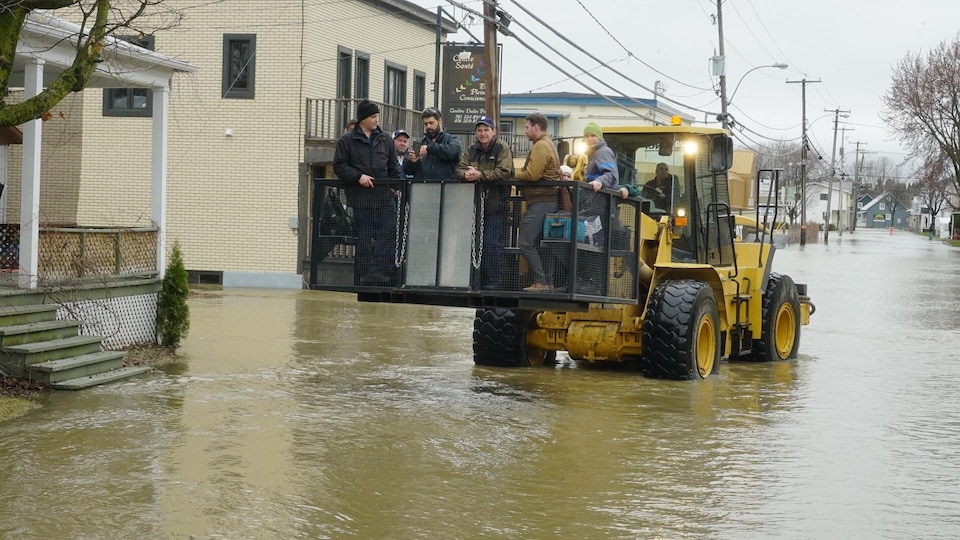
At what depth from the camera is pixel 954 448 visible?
10961mm

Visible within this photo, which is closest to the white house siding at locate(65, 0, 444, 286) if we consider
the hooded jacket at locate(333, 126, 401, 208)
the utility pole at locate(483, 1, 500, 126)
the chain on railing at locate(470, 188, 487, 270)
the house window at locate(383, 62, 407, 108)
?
the house window at locate(383, 62, 407, 108)

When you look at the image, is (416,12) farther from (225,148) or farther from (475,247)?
(475,247)

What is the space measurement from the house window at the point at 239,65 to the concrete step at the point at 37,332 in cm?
1552

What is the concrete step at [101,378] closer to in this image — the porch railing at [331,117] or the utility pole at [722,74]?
the porch railing at [331,117]

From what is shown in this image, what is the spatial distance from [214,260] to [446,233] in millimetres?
17239

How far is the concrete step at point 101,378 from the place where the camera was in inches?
498

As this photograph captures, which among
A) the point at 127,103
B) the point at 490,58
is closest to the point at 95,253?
the point at 490,58

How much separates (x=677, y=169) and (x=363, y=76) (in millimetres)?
17256

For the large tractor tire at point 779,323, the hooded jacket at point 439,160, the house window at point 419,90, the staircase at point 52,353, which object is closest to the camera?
the staircase at point 52,353

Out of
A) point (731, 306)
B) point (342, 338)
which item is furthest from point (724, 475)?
point (342, 338)

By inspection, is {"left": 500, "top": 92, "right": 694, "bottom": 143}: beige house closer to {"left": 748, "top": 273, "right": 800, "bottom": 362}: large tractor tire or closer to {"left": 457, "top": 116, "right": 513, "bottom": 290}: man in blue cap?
{"left": 748, "top": 273, "right": 800, "bottom": 362}: large tractor tire

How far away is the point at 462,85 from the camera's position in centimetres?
2955

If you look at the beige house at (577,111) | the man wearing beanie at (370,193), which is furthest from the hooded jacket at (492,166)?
the beige house at (577,111)

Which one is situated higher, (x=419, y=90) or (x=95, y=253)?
(x=419, y=90)
